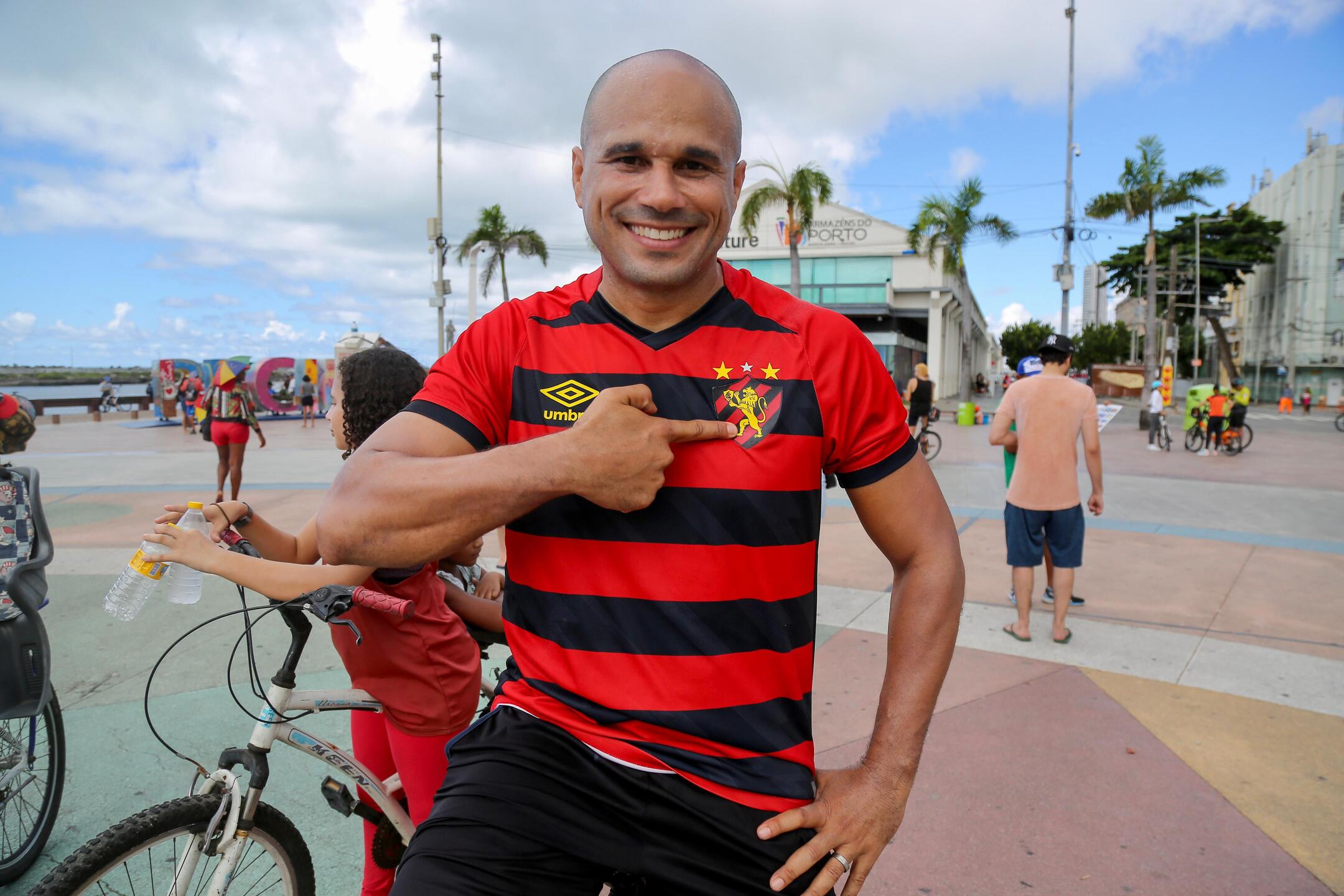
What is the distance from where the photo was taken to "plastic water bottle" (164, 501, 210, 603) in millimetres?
1905

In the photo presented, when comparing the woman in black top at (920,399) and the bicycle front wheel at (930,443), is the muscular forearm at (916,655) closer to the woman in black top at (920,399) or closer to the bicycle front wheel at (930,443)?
the bicycle front wheel at (930,443)

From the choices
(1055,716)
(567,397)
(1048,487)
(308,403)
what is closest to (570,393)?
(567,397)

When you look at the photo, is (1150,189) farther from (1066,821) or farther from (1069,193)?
(1066,821)

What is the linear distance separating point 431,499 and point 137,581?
1.12 meters

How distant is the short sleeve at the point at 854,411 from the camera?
1.47 metres

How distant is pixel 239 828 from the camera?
1869mm

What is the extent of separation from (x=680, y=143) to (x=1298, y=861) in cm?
325

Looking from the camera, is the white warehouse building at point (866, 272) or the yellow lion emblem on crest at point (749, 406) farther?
the white warehouse building at point (866, 272)

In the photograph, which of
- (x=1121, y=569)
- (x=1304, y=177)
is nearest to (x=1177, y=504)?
(x=1121, y=569)

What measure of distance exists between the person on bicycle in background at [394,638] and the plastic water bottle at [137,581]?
164 mm

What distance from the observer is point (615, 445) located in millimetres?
1272

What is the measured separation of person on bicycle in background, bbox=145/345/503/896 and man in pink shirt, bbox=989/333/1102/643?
391cm


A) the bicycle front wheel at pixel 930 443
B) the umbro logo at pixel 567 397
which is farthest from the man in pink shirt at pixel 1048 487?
the bicycle front wheel at pixel 930 443

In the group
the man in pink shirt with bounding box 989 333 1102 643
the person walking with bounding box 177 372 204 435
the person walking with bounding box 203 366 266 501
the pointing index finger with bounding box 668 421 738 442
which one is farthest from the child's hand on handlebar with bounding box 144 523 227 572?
the person walking with bounding box 177 372 204 435
